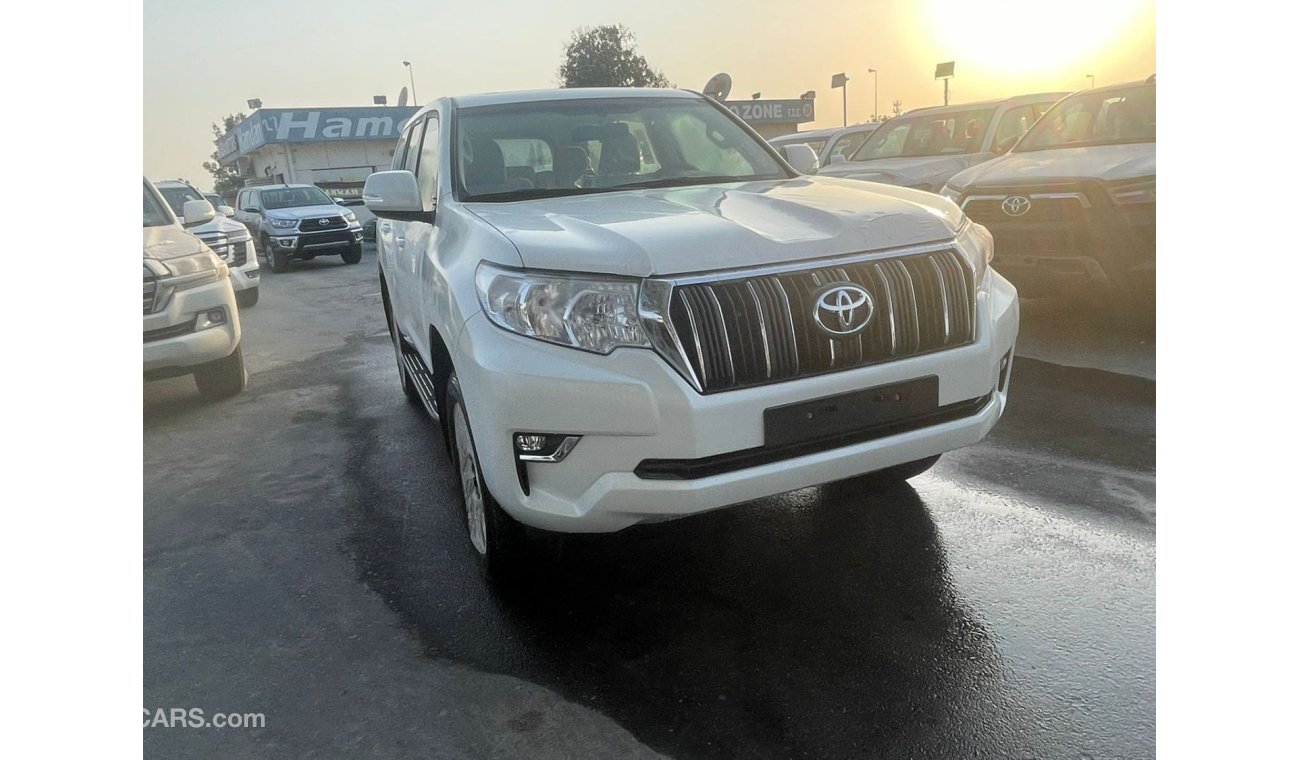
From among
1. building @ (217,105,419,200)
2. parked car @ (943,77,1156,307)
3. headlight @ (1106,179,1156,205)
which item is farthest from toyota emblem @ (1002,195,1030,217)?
building @ (217,105,419,200)

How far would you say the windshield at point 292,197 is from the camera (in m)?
17.5

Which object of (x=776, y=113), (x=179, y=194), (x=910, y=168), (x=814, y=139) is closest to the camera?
(x=910, y=168)

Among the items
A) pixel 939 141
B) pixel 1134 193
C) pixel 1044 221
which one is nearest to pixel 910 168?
pixel 939 141

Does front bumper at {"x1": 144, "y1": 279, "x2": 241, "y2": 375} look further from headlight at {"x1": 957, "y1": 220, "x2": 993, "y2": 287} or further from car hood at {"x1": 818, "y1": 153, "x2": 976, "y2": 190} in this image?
car hood at {"x1": 818, "y1": 153, "x2": 976, "y2": 190}

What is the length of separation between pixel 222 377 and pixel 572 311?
4694 millimetres

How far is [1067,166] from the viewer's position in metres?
6.37

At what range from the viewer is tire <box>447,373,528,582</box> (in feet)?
9.37

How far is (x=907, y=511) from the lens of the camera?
3533 mm

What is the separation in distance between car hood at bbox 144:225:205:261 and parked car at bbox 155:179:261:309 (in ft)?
12.1

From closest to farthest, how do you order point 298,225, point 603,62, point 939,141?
point 939,141 → point 298,225 → point 603,62

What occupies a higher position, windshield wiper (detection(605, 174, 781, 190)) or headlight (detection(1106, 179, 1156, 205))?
headlight (detection(1106, 179, 1156, 205))

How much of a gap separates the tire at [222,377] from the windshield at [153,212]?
40.3 inches

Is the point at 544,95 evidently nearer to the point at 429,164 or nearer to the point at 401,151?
the point at 429,164

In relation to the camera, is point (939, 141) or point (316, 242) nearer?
point (939, 141)
